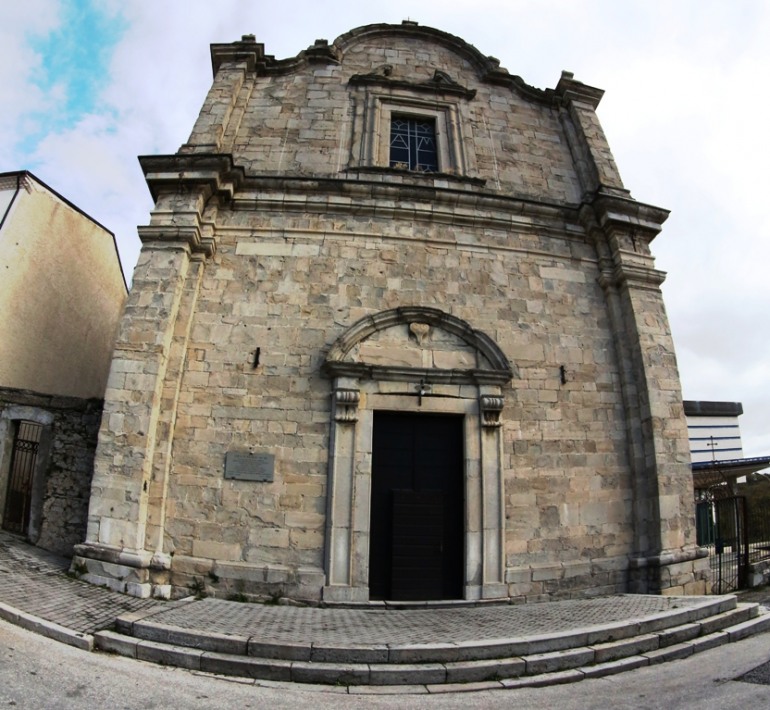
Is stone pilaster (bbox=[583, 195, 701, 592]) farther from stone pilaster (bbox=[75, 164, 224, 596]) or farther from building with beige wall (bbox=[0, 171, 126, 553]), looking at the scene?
building with beige wall (bbox=[0, 171, 126, 553])

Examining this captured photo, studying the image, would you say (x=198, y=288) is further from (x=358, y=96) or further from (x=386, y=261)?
(x=358, y=96)

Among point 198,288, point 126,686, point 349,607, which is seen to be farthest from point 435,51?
point 126,686

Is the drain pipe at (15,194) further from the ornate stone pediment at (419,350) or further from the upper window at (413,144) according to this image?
the ornate stone pediment at (419,350)

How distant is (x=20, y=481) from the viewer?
817cm

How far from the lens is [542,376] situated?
8.45 meters

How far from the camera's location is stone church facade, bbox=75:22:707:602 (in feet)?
23.6

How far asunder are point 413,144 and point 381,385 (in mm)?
5846

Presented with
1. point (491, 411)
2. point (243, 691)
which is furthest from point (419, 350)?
point (243, 691)

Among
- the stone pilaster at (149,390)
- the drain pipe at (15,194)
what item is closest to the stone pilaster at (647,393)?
the stone pilaster at (149,390)

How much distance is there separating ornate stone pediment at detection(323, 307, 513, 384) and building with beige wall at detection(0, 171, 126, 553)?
428 centimetres

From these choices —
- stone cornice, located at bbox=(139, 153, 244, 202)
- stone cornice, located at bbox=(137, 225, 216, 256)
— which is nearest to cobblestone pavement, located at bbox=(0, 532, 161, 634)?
stone cornice, located at bbox=(137, 225, 216, 256)

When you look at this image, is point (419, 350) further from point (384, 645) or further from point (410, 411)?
point (384, 645)

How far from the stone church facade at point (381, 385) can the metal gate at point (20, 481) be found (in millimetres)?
2062

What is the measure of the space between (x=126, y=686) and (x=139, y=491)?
10.3 ft
